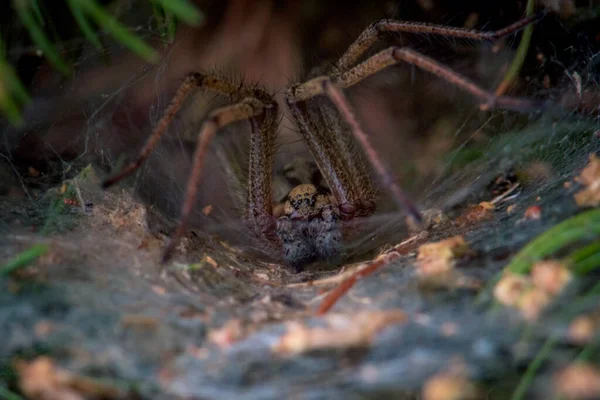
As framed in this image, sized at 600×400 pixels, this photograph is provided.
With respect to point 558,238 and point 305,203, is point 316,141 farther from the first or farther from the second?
point 558,238

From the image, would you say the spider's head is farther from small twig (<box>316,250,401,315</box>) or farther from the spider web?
small twig (<box>316,250,401,315</box>)

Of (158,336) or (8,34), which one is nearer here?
(158,336)

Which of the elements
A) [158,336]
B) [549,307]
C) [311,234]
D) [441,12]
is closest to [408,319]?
[549,307]

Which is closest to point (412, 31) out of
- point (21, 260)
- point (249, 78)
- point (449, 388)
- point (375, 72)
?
point (375, 72)

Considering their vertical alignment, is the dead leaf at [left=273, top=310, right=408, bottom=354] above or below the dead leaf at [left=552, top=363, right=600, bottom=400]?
above

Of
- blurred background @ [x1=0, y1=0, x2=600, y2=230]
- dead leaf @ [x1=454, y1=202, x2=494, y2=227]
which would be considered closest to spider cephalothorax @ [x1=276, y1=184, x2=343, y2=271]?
blurred background @ [x1=0, y1=0, x2=600, y2=230]

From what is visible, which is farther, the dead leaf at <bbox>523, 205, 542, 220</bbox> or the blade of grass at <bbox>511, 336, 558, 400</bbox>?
the dead leaf at <bbox>523, 205, 542, 220</bbox>

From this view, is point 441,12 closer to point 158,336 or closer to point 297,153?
point 297,153
